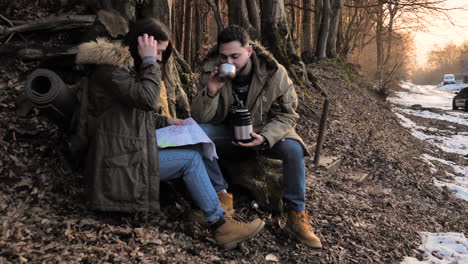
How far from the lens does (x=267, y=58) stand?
3.43 m

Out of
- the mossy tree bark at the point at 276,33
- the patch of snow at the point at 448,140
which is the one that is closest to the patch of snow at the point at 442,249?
the mossy tree bark at the point at 276,33

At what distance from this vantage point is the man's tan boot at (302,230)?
3.33 meters

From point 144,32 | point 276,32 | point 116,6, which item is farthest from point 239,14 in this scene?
point 144,32

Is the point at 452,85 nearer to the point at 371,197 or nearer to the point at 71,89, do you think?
the point at 371,197

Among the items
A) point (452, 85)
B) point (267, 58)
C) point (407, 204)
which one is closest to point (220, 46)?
point (267, 58)

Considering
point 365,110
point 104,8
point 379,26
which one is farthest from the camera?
point 379,26

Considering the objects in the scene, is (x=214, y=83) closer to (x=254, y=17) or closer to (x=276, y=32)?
(x=254, y=17)

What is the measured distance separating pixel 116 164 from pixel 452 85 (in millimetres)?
60220

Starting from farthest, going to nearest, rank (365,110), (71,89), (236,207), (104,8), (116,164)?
(365,110) → (104,8) → (236,207) → (71,89) → (116,164)

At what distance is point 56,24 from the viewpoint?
4.15 metres

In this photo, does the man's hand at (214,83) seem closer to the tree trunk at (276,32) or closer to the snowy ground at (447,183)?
the snowy ground at (447,183)

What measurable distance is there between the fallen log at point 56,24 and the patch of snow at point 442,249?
4212mm

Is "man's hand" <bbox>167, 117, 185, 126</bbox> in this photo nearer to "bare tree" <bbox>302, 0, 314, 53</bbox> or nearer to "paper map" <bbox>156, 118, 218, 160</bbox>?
"paper map" <bbox>156, 118, 218, 160</bbox>

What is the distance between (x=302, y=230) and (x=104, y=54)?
7.07 ft
